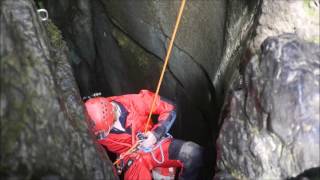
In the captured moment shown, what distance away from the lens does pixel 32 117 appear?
264cm

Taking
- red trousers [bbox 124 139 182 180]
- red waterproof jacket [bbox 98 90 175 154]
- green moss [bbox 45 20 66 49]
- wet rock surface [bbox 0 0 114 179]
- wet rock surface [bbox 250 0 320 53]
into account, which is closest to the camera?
wet rock surface [bbox 0 0 114 179]

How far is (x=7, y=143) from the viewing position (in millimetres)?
2484

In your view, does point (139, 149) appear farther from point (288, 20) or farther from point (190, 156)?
point (288, 20)

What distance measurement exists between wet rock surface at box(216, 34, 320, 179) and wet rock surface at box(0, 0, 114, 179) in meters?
1.24

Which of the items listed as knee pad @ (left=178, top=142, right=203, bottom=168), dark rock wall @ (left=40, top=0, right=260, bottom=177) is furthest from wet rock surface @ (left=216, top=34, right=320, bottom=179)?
knee pad @ (left=178, top=142, right=203, bottom=168)

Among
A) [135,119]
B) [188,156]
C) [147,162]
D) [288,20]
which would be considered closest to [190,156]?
[188,156]

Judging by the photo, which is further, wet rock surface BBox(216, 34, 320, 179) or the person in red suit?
the person in red suit

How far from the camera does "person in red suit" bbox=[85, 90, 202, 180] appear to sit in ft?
13.5

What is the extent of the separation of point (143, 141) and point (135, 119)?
287 mm

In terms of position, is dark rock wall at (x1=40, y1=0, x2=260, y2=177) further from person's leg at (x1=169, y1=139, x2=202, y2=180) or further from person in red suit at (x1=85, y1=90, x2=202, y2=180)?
person in red suit at (x1=85, y1=90, x2=202, y2=180)

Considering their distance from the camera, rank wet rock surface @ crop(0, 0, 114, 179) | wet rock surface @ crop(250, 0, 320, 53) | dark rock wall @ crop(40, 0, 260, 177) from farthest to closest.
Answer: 1. dark rock wall @ crop(40, 0, 260, 177)
2. wet rock surface @ crop(250, 0, 320, 53)
3. wet rock surface @ crop(0, 0, 114, 179)

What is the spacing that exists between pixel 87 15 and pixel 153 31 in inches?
63.2

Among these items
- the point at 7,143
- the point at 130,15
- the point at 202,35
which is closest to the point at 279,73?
the point at 7,143

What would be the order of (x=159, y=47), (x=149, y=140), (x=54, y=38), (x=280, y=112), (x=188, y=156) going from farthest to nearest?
(x=159, y=47), (x=54, y=38), (x=188, y=156), (x=149, y=140), (x=280, y=112)
